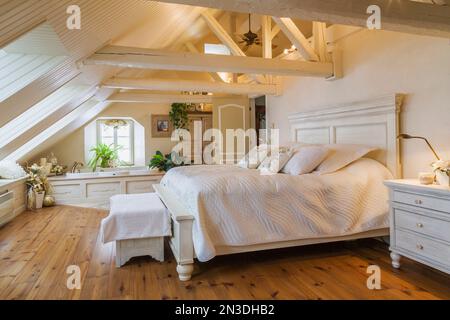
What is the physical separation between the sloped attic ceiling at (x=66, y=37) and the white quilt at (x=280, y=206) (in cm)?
142

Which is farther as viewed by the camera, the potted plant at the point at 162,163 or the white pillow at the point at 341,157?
the potted plant at the point at 162,163

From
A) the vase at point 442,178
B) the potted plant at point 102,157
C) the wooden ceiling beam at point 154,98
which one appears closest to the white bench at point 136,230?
the vase at point 442,178

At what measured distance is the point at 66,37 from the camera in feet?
6.83

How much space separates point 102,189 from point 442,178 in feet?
15.7

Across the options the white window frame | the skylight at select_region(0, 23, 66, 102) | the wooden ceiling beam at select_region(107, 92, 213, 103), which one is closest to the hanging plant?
the wooden ceiling beam at select_region(107, 92, 213, 103)

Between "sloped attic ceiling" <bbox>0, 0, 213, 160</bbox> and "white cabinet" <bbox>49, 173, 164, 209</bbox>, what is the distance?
77cm

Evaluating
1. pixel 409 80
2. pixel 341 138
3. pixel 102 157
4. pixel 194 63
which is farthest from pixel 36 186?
pixel 409 80

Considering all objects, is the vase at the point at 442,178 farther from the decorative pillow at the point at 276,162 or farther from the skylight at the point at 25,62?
the skylight at the point at 25,62

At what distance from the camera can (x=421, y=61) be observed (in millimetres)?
2602

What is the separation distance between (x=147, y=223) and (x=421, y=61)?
2.74 metres

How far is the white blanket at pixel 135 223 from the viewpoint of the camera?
8.04 ft

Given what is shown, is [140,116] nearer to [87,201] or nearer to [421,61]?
[87,201]
